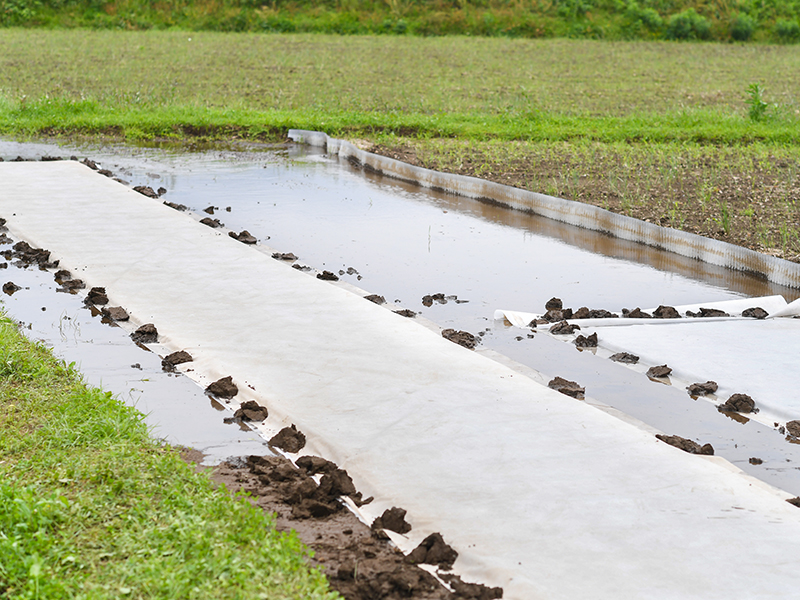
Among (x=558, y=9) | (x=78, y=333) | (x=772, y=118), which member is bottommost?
(x=78, y=333)

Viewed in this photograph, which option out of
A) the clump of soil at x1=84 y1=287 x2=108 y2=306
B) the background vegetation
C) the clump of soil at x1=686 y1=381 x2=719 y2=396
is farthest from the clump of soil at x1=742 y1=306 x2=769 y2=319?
the background vegetation

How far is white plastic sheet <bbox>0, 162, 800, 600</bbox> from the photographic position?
2.75 m

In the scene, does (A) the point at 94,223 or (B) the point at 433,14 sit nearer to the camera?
(A) the point at 94,223

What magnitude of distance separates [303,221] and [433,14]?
2781 centimetres

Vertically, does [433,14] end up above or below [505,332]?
above

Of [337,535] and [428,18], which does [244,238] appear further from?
[428,18]

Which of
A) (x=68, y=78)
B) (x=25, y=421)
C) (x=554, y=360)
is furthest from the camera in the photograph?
(x=68, y=78)

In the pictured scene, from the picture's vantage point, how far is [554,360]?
4891 mm

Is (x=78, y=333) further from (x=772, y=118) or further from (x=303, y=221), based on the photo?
(x=772, y=118)

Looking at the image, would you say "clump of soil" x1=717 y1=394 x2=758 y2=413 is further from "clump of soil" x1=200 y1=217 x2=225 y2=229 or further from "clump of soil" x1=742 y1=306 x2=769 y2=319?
"clump of soil" x1=200 y1=217 x2=225 y2=229

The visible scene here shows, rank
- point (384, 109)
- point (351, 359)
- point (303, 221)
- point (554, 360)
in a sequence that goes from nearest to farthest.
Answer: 1. point (351, 359)
2. point (554, 360)
3. point (303, 221)
4. point (384, 109)

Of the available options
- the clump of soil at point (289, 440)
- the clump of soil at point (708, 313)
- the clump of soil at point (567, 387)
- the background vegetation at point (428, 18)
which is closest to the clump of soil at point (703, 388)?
the clump of soil at point (567, 387)

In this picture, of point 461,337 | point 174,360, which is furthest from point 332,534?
point 461,337

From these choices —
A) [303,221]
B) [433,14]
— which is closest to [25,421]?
[303,221]
